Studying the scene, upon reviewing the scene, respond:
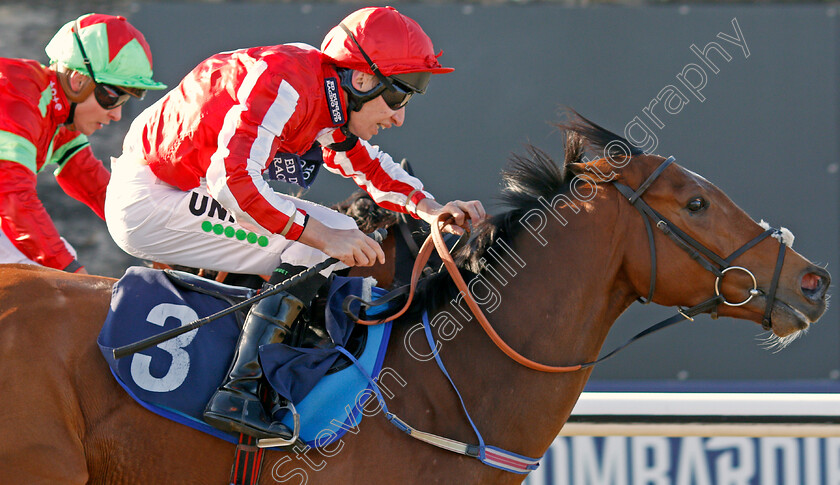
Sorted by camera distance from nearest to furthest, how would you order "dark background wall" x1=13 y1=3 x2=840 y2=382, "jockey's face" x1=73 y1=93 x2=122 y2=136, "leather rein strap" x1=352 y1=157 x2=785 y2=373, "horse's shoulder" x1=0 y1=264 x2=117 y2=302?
"horse's shoulder" x1=0 y1=264 x2=117 y2=302
"leather rein strap" x1=352 y1=157 x2=785 y2=373
"jockey's face" x1=73 y1=93 x2=122 y2=136
"dark background wall" x1=13 y1=3 x2=840 y2=382

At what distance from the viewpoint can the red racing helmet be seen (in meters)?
→ 2.32

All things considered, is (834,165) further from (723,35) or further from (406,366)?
(406,366)

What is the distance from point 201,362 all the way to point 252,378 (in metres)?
0.16

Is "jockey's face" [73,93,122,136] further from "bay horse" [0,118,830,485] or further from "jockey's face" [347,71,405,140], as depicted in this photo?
"jockey's face" [347,71,405,140]

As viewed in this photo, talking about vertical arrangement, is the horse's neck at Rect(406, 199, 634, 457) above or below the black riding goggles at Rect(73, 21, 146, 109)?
above

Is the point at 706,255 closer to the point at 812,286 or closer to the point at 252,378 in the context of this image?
the point at 812,286

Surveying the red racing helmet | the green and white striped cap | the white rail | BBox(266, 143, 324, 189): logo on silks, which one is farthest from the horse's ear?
the green and white striped cap

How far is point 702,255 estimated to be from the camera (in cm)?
228

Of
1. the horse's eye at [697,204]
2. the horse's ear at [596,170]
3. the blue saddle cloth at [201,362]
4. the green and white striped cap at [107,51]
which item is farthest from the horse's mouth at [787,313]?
the green and white striped cap at [107,51]

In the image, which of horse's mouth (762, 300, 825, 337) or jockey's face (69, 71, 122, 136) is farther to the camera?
jockey's face (69, 71, 122, 136)

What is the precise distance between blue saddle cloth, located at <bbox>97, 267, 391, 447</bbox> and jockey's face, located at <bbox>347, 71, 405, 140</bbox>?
59 centimetres

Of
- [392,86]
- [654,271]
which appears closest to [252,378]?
[392,86]

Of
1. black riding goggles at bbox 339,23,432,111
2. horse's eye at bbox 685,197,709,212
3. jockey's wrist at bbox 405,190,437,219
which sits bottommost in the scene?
jockey's wrist at bbox 405,190,437,219

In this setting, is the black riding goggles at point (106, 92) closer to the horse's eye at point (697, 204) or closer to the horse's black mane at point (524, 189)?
the horse's black mane at point (524, 189)
